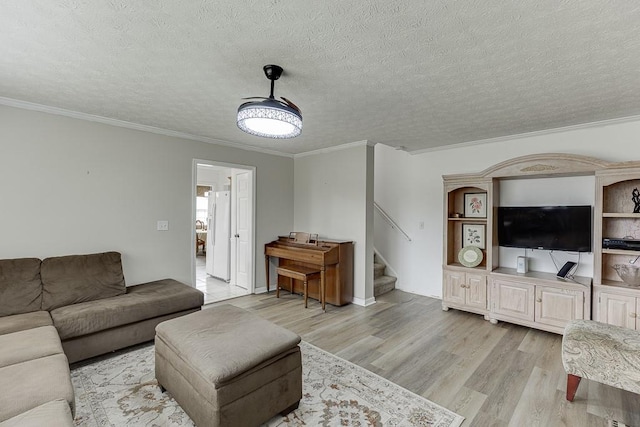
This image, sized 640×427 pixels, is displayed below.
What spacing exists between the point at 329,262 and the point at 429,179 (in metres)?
2.17

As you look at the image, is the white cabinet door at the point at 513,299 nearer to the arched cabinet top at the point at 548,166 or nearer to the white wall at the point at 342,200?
the arched cabinet top at the point at 548,166

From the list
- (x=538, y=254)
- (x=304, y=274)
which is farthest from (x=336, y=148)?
(x=538, y=254)

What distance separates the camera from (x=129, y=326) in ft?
9.34

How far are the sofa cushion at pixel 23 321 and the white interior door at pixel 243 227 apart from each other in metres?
2.65

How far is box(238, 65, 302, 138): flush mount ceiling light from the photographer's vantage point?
1.93m

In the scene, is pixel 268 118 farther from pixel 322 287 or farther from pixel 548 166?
pixel 548 166

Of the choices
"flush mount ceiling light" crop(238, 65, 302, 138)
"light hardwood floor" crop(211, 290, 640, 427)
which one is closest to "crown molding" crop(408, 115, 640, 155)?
"light hardwood floor" crop(211, 290, 640, 427)

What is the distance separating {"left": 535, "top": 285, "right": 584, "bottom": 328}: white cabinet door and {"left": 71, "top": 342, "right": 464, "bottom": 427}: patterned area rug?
2103mm

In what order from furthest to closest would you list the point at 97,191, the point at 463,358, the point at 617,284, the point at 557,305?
the point at 97,191 < the point at 557,305 < the point at 617,284 < the point at 463,358

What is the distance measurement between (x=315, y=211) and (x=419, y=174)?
1.85 m

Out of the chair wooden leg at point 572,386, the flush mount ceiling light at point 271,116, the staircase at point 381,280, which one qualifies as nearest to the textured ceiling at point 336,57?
the flush mount ceiling light at point 271,116

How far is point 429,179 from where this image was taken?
4789mm

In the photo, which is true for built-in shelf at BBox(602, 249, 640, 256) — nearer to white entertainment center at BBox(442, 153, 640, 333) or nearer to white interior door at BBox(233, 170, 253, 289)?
white entertainment center at BBox(442, 153, 640, 333)

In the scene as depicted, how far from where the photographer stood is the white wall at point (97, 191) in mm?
2918
